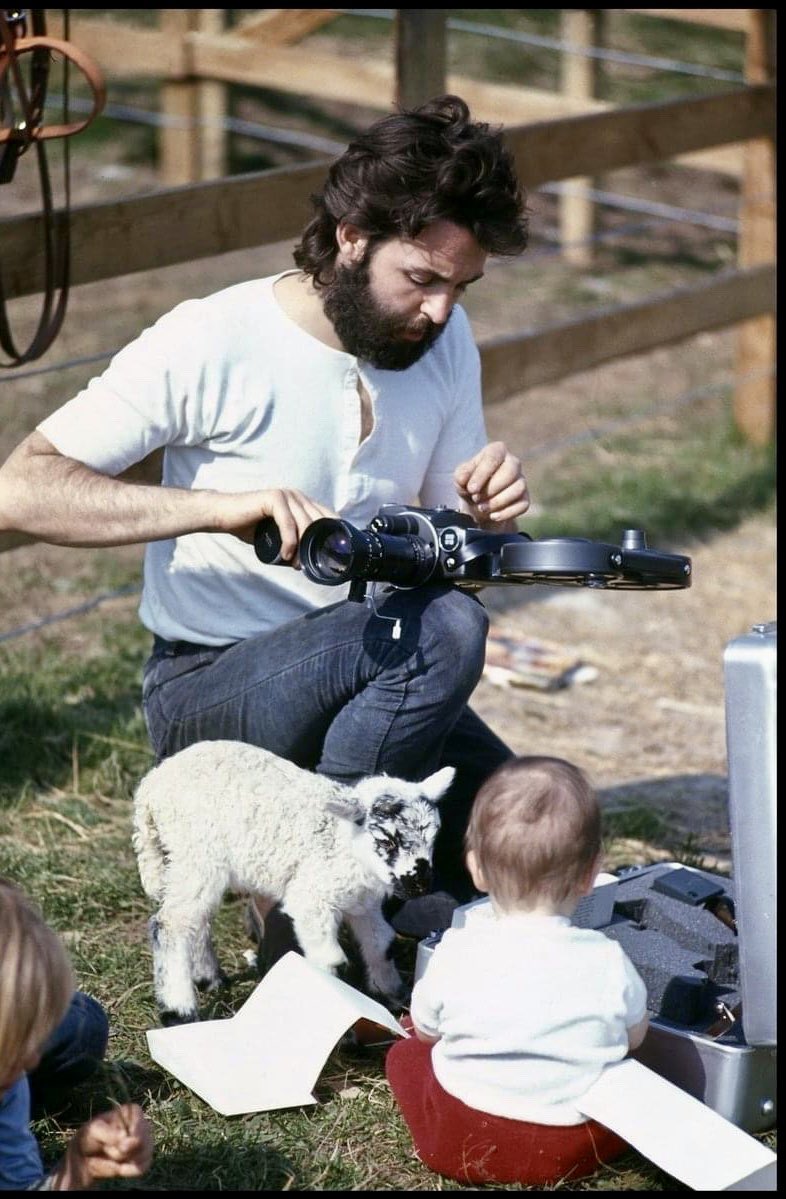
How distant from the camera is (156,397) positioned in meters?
2.70

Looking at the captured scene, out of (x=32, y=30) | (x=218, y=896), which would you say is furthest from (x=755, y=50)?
(x=218, y=896)

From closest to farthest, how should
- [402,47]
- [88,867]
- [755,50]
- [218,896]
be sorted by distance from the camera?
[218,896], [88,867], [402,47], [755,50]

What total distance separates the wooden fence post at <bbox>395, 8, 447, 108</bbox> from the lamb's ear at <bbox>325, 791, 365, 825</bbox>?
2759 mm

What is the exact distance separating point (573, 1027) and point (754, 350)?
474 cm

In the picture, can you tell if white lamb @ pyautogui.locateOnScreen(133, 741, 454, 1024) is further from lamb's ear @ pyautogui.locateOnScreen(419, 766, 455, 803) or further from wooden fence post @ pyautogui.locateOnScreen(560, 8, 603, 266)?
wooden fence post @ pyautogui.locateOnScreen(560, 8, 603, 266)

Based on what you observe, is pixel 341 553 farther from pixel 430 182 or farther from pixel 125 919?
pixel 125 919

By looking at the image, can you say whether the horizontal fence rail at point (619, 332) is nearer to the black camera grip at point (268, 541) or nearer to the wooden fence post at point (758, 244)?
the wooden fence post at point (758, 244)

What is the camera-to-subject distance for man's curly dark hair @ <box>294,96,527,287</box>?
2697 millimetres

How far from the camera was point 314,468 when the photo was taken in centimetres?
287

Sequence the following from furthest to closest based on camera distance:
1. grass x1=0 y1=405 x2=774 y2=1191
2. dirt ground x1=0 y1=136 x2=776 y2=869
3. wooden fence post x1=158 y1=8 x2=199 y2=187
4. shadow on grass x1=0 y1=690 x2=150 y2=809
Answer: wooden fence post x1=158 y1=8 x2=199 y2=187 → dirt ground x1=0 y1=136 x2=776 y2=869 → shadow on grass x1=0 y1=690 x2=150 y2=809 → grass x1=0 y1=405 x2=774 y2=1191

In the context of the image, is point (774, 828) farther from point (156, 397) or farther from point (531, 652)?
point (531, 652)

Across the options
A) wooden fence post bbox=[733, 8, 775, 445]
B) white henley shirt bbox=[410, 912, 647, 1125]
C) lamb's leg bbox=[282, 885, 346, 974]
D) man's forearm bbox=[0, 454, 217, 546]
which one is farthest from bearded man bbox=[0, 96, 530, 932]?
wooden fence post bbox=[733, 8, 775, 445]

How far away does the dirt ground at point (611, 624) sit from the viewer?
397 cm

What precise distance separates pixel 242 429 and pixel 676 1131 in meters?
1.45
